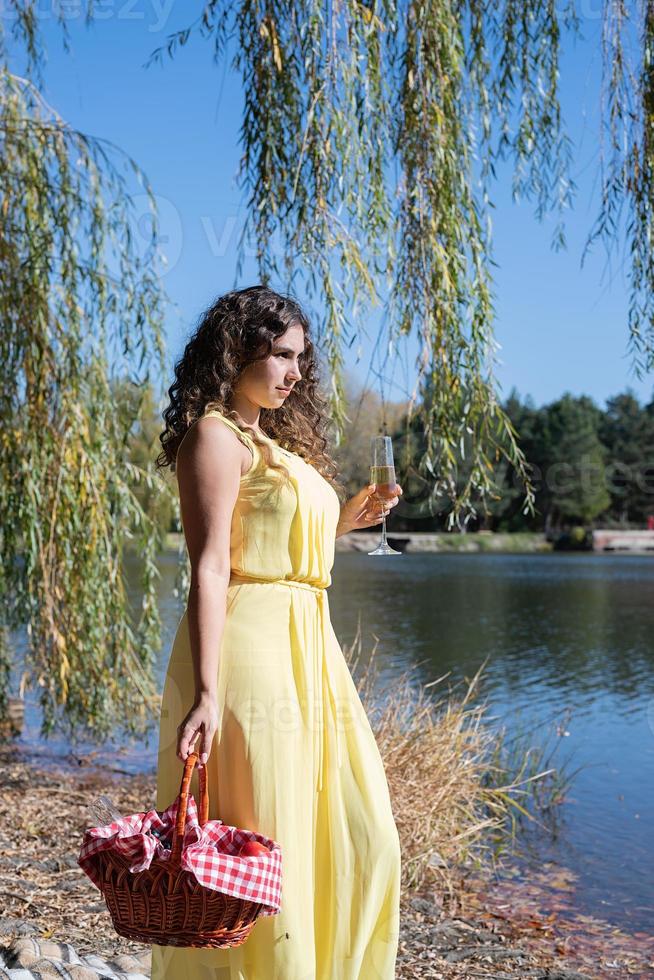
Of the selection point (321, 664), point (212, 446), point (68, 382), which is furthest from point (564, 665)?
point (212, 446)

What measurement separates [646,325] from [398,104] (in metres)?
1.15

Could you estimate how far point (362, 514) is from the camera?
2.55m

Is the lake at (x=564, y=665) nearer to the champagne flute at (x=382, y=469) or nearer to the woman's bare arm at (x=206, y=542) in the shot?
the champagne flute at (x=382, y=469)

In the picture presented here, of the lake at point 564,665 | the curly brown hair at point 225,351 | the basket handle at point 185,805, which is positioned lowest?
the lake at point 564,665

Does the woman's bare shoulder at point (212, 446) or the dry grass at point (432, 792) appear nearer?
the woman's bare shoulder at point (212, 446)

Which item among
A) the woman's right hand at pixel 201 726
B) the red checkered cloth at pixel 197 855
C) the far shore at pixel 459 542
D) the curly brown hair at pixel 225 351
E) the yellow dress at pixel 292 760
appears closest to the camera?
the red checkered cloth at pixel 197 855

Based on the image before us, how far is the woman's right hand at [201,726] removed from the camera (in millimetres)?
1916

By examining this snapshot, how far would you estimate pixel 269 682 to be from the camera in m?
2.07

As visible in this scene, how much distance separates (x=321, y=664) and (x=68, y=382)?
9.37 feet

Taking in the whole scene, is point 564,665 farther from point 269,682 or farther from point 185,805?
point 185,805

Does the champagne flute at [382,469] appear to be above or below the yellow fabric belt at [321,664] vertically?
above

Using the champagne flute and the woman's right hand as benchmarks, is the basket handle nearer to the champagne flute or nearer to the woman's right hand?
the woman's right hand

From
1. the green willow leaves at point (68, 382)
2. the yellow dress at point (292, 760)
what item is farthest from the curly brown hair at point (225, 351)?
the green willow leaves at point (68, 382)

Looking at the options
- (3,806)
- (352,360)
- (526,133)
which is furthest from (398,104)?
(3,806)
